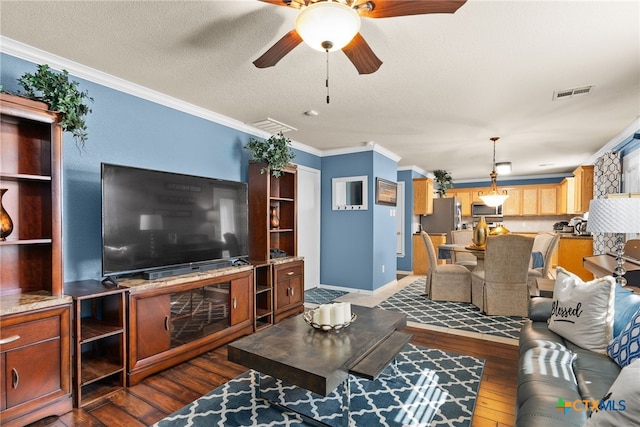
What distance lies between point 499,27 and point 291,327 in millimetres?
2495

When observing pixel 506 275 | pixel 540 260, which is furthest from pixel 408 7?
pixel 540 260

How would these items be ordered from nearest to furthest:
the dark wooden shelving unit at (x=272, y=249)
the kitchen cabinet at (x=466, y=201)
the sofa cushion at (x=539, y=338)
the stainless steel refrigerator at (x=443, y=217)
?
1. the sofa cushion at (x=539, y=338)
2. the dark wooden shelving unit at (x=272, y=249)
3. the stainless steel refrigerator at (x=443, y=217)
4. the kitchen cabinet at (x=466, y=201)

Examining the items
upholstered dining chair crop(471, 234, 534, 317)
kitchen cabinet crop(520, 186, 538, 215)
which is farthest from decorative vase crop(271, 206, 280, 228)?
kitchen cabinet crop(520, 186, 538, 215)

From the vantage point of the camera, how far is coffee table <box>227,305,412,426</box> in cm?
169

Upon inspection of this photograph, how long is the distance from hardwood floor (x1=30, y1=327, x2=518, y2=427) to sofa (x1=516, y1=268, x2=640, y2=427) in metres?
0.42

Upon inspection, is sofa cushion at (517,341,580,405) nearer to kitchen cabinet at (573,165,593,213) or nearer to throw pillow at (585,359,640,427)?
throw pillow at (585,359,640,427)

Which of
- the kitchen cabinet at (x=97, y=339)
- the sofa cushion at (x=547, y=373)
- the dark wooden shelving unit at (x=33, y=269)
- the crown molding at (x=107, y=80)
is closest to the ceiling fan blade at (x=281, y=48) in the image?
the dark wooden shelving unit at (x=33, y=269)

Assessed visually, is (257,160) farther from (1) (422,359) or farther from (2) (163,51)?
(1) (422,359)

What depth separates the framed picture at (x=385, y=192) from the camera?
5383 millimetres

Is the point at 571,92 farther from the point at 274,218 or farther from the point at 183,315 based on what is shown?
the point at 183,315

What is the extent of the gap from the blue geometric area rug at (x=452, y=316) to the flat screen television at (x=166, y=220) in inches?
94.3

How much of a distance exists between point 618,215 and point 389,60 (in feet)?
6.38

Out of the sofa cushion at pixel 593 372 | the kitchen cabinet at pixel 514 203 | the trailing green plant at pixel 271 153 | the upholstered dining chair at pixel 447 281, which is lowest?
the upholstered dining chair at pixel 447 281

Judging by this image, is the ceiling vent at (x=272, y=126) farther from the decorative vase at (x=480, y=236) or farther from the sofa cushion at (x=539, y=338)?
the sofa cushion at (x=539, y=338)
